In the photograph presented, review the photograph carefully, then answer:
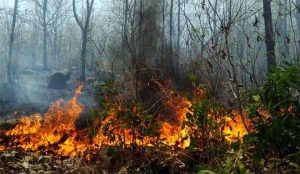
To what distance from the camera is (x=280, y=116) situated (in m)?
3.03

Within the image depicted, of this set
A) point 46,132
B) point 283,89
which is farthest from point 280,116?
point 46,132

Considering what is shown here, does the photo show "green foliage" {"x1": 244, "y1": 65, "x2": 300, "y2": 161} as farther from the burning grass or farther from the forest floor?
the forest floor

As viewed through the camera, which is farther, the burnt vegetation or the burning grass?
the burning grass

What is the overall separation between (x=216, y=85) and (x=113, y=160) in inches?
105

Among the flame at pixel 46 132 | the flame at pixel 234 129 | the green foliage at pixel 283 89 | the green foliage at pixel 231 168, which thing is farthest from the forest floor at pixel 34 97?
the green foliage at pixel 283 89

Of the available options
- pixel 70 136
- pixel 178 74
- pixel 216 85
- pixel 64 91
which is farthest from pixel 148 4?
pixel 64 91

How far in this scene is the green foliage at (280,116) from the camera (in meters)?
2.95

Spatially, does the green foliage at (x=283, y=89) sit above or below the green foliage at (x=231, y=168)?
above

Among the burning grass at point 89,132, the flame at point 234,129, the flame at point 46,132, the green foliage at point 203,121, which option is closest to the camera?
the green foliage at point 203,121

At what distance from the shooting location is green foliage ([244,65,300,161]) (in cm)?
295

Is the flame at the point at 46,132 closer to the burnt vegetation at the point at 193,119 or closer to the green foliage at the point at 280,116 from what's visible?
the burnt vegetation at the point at 193,119

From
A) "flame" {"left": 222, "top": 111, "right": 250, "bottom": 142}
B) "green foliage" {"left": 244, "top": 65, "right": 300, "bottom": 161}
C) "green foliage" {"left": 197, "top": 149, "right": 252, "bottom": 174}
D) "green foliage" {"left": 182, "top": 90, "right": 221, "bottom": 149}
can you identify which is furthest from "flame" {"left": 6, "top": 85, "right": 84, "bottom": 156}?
"green foliage" {"left": 244, "top": 65, "right": 300, "bottom": 161}

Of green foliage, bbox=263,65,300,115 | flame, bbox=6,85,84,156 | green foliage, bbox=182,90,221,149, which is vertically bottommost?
flame, bbox=6,85,84,156

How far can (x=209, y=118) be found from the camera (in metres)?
4.43
